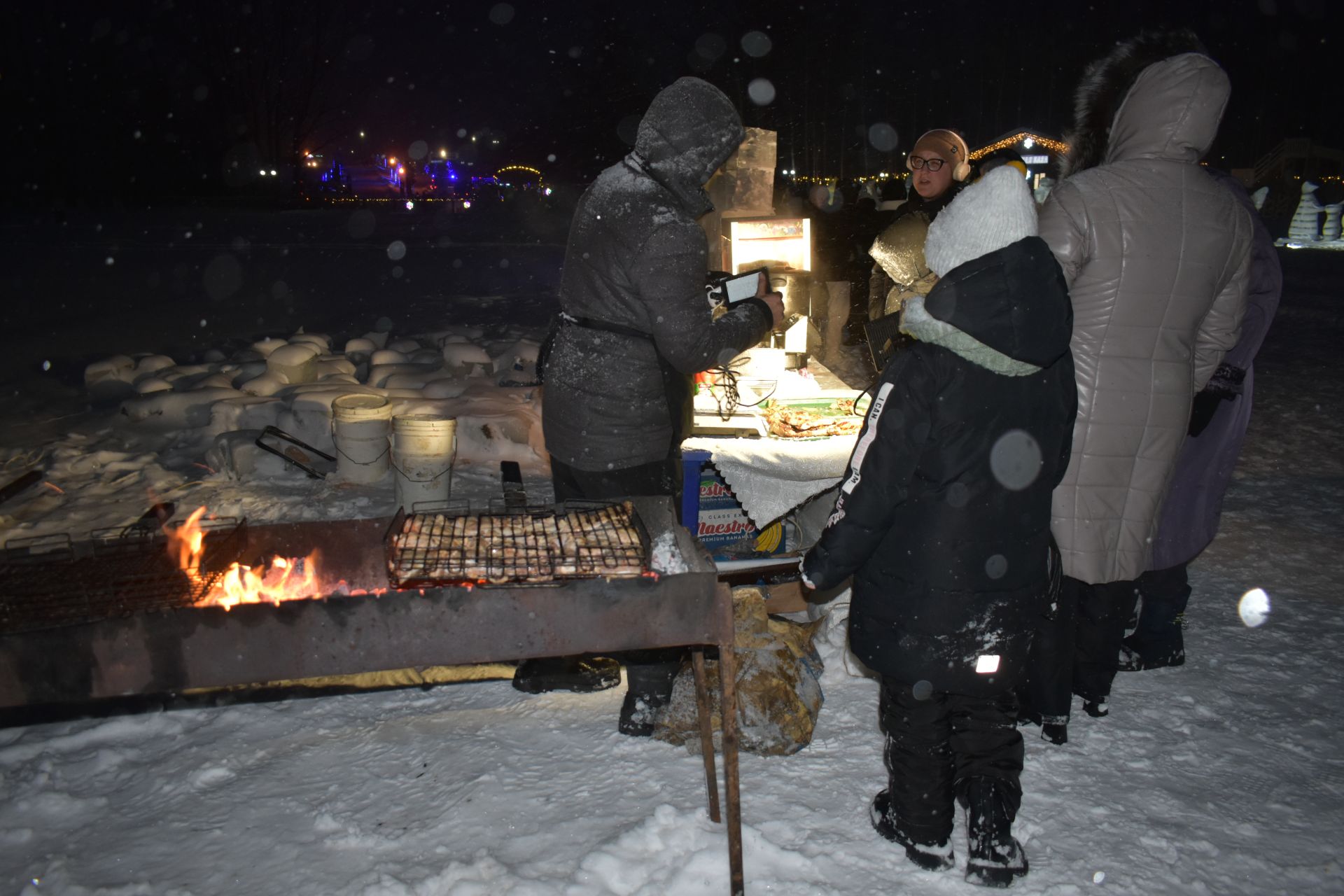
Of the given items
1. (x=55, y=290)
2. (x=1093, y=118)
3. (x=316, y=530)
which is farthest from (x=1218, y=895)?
(x=55, y=290)

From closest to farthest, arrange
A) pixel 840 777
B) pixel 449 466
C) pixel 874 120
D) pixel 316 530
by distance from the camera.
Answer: pixel 316 530 < pixel 840 777 < pixel 449 466 < pixel 874 120

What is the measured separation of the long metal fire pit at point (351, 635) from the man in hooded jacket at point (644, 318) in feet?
3.23

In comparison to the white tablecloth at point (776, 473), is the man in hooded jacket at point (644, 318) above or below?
above

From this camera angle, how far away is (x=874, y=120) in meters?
32.2

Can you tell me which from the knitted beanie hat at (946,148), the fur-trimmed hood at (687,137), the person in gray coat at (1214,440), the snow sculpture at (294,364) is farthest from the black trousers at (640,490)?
the snow sculpture at (294,364)

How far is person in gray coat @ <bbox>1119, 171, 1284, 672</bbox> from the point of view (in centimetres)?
374

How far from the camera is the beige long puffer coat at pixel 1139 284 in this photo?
3203mm

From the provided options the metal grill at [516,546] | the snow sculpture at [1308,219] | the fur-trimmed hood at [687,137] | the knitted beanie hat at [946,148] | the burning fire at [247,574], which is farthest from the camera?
the snow sculpture at [1308,219]

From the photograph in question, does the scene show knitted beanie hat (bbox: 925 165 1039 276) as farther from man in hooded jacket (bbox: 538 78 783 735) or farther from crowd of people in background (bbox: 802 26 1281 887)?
man in hooded jacket (bbox: 538 78 783 735)

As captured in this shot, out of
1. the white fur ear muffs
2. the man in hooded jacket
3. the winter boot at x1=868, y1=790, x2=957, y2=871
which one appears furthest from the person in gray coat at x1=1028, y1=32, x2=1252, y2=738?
the white fur ear muffs

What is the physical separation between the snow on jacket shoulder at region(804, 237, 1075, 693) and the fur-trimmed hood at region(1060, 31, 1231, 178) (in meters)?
1.13

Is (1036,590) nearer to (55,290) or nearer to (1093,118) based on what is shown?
(1093,118)

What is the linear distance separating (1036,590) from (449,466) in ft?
13.5

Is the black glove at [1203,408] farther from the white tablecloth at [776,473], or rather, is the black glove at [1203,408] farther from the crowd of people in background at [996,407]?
the white tablecloth at [776,473]
